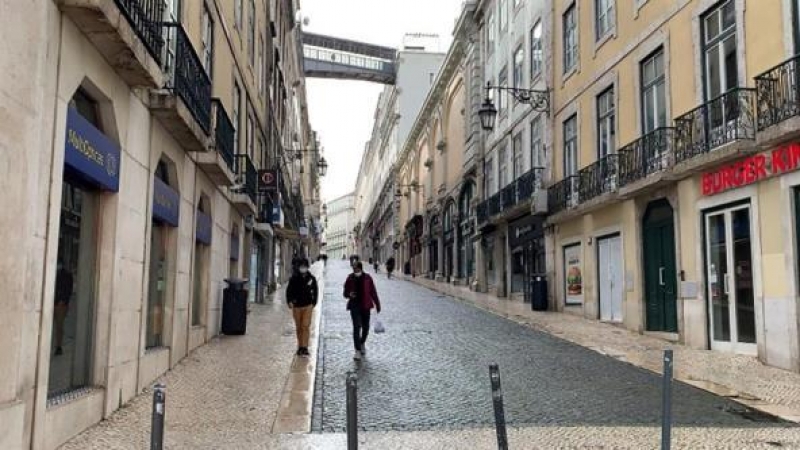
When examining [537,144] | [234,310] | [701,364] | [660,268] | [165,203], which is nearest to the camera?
[165,203]

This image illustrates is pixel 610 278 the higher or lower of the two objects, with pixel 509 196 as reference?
lower

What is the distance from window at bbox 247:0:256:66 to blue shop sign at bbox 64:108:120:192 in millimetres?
13229

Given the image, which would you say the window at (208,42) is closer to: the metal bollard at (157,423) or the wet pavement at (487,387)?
the wet pavement at (487,387)

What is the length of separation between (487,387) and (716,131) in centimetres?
705

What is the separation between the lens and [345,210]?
167625 mm

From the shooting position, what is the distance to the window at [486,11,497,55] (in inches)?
1268

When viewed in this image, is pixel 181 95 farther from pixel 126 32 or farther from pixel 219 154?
pixel 126 32

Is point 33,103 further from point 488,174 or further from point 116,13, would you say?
point 488,174

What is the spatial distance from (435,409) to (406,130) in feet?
210

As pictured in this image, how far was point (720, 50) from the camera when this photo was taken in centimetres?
1344

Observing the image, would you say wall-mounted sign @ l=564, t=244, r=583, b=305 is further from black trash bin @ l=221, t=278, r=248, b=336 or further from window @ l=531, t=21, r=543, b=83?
black trash bin @ l=221, t=278, r=248, b=336

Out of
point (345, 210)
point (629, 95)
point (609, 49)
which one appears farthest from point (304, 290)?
point (345, 210)

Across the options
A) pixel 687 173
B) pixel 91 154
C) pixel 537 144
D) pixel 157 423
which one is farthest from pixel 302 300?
pixel 537 144

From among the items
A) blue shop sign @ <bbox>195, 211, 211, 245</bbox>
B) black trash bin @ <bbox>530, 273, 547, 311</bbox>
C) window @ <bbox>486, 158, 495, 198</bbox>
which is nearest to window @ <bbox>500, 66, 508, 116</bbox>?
window @ <bbox>486, 158, 495, 198</bbox>
